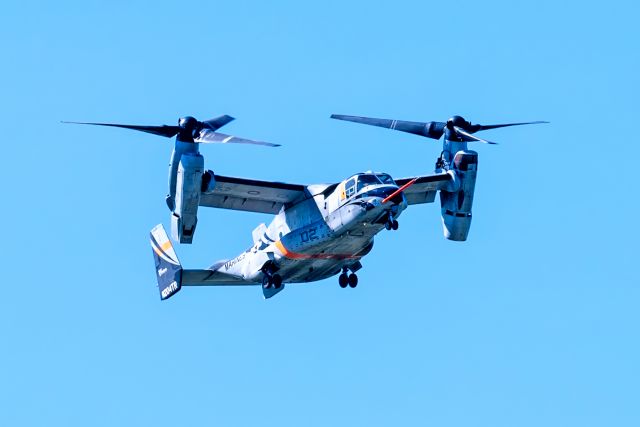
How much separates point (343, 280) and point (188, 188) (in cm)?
513

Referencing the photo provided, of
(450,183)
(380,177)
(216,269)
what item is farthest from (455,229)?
(216,269)

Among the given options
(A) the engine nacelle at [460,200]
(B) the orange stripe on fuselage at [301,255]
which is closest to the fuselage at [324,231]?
(B) the orange stripe on fuselage at [301,255]

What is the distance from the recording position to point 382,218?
29.5m

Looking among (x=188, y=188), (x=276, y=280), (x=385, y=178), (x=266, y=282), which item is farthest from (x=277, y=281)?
(x=385, y=178)

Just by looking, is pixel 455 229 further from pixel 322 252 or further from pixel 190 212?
pixel 190 212

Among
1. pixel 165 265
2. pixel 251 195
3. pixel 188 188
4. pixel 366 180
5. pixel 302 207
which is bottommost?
pixel 165 265

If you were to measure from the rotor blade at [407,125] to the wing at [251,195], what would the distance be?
2.86m

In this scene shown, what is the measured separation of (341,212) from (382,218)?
3.35 feet

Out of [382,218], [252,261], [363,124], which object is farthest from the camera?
[363,124]

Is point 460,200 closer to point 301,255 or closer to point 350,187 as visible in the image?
point 350,187

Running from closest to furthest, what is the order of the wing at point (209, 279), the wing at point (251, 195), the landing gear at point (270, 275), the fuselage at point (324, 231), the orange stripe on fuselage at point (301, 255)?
the fuselage at point (324, 231) → the orange stripe on fuselage at point (301, 255) → the wing at point (251, 195) → the landing gear at point (270, 275) → the wing at point (209, 279)

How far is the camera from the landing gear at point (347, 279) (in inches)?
1282

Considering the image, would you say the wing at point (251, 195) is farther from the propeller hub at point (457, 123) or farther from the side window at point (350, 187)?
the propeller hub at point (457, 123)

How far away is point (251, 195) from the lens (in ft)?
106
